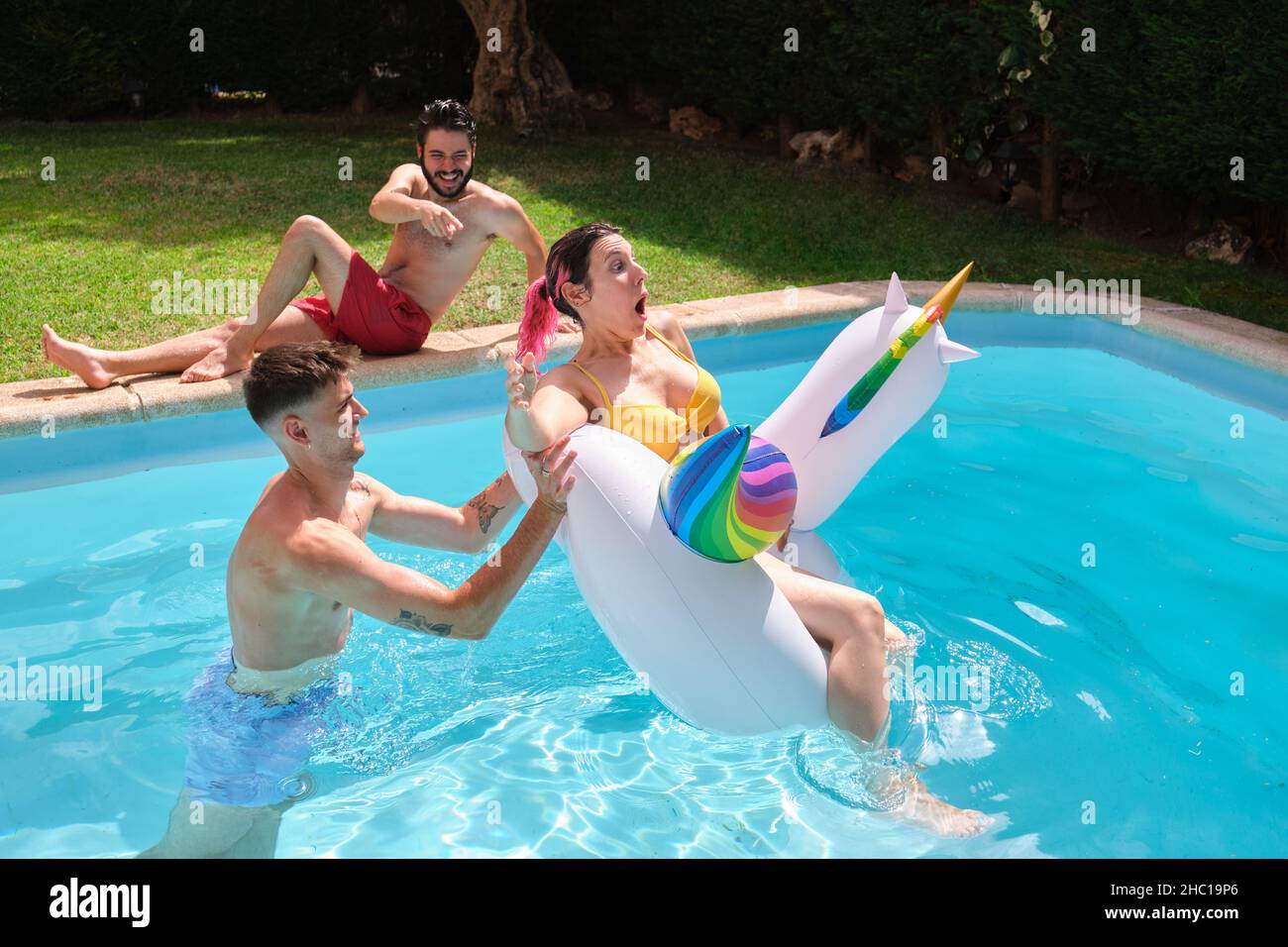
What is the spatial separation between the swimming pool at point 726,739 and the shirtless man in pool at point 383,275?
0.32 meters

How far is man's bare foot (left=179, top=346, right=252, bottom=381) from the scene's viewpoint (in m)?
5.85

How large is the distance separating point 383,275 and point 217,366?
3.05ft

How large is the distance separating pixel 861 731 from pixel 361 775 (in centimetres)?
144

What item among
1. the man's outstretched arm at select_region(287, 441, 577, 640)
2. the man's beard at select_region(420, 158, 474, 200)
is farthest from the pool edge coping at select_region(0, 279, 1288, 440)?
the man's outstretched arm at select_region(287, 441, 577, 640)

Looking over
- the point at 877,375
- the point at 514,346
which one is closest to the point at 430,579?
the point at 877,375

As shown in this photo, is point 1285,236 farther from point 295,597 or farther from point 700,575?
point 295,597

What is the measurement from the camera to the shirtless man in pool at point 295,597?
3189mm


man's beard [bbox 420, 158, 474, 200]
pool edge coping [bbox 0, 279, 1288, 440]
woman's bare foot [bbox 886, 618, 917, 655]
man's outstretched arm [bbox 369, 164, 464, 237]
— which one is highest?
man's beard [bbox 420, 158, 474, 200]

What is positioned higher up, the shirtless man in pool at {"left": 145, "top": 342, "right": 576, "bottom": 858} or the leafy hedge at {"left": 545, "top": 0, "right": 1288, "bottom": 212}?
the leafy hedge at {"left": 545, "top": 0, "right": 1288, "bottom": 212}

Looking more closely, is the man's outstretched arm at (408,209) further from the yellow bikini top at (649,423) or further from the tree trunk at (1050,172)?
the tree trunk at (1050,172)

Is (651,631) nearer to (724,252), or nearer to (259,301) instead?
(259,301)

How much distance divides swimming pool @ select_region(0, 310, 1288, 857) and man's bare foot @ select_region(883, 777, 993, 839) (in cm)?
5

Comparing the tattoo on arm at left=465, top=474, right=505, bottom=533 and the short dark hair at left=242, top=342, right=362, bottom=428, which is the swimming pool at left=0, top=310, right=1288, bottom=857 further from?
the short dark hair at left=242, top=342, right=362, bottom=428

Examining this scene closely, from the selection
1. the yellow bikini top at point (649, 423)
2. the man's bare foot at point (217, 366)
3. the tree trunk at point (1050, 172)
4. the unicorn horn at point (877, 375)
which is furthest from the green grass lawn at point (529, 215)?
→ the unicorn horn at point (877, 375)
